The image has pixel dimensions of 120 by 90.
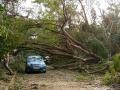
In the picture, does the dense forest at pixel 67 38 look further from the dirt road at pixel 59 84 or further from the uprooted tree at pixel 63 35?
the dirt road at pixel 59 84

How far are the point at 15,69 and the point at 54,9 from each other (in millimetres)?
7431

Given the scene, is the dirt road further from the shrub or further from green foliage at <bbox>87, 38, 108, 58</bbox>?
green foliage at <bbox>87, 38, 108, 58</bbox>

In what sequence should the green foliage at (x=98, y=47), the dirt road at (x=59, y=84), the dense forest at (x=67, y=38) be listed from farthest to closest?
the green foliage at (x=98, y=47)
the dense forest at (x=67, y=38)
the dirt road at (x=59, y=84)

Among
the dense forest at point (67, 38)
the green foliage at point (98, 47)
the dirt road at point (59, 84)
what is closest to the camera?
the dirt road at point (59, 84)

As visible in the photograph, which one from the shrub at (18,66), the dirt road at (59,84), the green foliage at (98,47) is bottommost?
the shrub at (18,66)

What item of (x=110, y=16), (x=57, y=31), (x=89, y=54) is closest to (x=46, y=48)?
(x=57, y=31)

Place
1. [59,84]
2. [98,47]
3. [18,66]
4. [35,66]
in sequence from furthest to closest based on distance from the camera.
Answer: [98,47], [18,66], [35,66], [59,84]

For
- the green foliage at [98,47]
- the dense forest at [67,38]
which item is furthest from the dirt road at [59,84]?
the green foliage at [98,47]

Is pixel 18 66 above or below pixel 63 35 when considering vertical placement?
→ below

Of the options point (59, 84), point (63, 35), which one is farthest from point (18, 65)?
point (59, 84)

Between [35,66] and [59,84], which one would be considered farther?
[35,66]

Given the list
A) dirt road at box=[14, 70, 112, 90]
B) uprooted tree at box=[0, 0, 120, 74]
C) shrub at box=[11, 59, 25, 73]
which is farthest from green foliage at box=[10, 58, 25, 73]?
dirt road at box=[14, 70, 112, 90]

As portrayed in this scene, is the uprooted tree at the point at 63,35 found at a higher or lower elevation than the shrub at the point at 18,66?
higher

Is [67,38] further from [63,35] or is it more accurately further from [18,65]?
[18,65]
